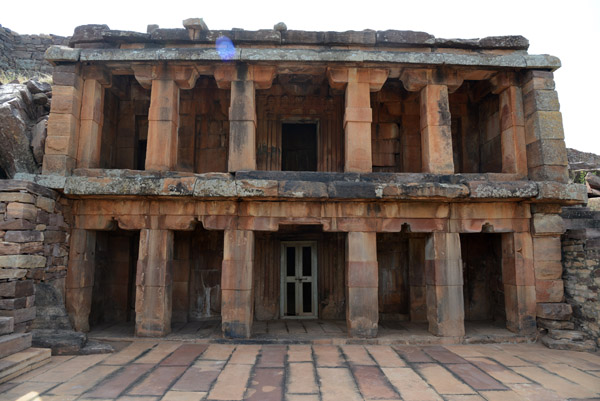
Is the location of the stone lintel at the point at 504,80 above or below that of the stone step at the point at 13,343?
above

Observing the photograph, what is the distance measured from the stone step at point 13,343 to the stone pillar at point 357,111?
5.85m

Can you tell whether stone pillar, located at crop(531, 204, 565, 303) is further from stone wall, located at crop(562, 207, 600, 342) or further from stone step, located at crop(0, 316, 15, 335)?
stone step, located at crop(0, 316, 15, 335)

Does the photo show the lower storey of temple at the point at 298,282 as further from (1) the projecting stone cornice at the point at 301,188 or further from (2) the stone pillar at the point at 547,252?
(1) the projecting stone cornice at the point at 301,188

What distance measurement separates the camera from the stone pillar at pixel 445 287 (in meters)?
6.59

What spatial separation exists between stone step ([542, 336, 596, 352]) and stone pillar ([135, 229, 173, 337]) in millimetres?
6956

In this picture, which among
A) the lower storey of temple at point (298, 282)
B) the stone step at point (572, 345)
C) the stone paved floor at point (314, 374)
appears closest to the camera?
the stone paved floor at point (314, 374)

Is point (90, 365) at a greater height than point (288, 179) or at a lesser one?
lesser

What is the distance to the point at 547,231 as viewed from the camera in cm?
675

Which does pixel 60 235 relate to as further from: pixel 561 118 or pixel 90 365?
pixel 561 118

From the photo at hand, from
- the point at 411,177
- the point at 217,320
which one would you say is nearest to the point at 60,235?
the point at 217,320

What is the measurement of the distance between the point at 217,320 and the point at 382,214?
4578 millimetres

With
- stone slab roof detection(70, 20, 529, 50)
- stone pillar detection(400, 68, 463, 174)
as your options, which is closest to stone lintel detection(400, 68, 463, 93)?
stone pillar detection(400, 68, 463, 174)

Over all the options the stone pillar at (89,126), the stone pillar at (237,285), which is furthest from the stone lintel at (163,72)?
the stone pillar at (237,285)

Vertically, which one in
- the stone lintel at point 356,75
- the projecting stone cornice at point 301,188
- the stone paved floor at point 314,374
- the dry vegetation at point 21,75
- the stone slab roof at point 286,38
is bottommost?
the stone paved floor at point 314,374
